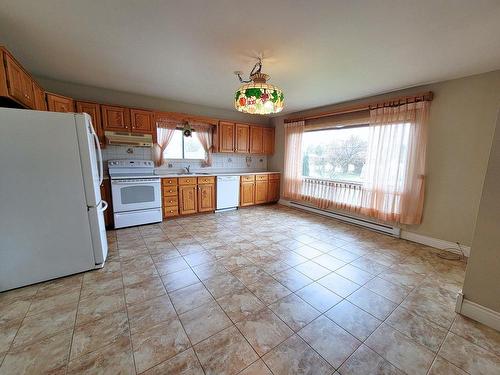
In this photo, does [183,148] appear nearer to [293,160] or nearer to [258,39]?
[293,160]

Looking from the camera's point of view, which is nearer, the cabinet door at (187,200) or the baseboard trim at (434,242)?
the baseboard trim at (434,242)

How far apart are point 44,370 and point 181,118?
4.10 m

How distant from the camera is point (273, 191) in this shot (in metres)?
5.76

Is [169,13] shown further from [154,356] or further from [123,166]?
[123,166]

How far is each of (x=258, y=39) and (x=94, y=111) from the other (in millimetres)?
3112

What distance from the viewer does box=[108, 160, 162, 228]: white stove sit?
3541 millimetres

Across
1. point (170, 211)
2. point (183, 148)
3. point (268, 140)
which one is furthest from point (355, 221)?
point (183, 148)

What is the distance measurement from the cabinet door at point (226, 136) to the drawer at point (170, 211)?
1765 mm

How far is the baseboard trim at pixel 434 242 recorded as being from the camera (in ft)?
9.56

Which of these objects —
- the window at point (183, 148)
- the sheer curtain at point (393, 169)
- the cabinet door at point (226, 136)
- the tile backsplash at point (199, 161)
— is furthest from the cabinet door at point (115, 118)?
the sheer curtain at point (393, 169)

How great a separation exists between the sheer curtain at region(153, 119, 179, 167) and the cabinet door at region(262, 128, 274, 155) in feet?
7.69

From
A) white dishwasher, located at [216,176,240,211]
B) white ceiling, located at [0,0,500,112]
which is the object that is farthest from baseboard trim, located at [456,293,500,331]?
white dishwasher, located at [216,176,240,211]

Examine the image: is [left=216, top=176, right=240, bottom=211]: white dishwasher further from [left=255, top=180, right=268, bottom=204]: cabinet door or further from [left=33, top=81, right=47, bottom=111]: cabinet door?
[left=33, top=81, right=47, bottom=111]: cabinet door

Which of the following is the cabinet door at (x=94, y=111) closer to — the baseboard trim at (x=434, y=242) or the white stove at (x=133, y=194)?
the white stove at (x=133, y=194)
